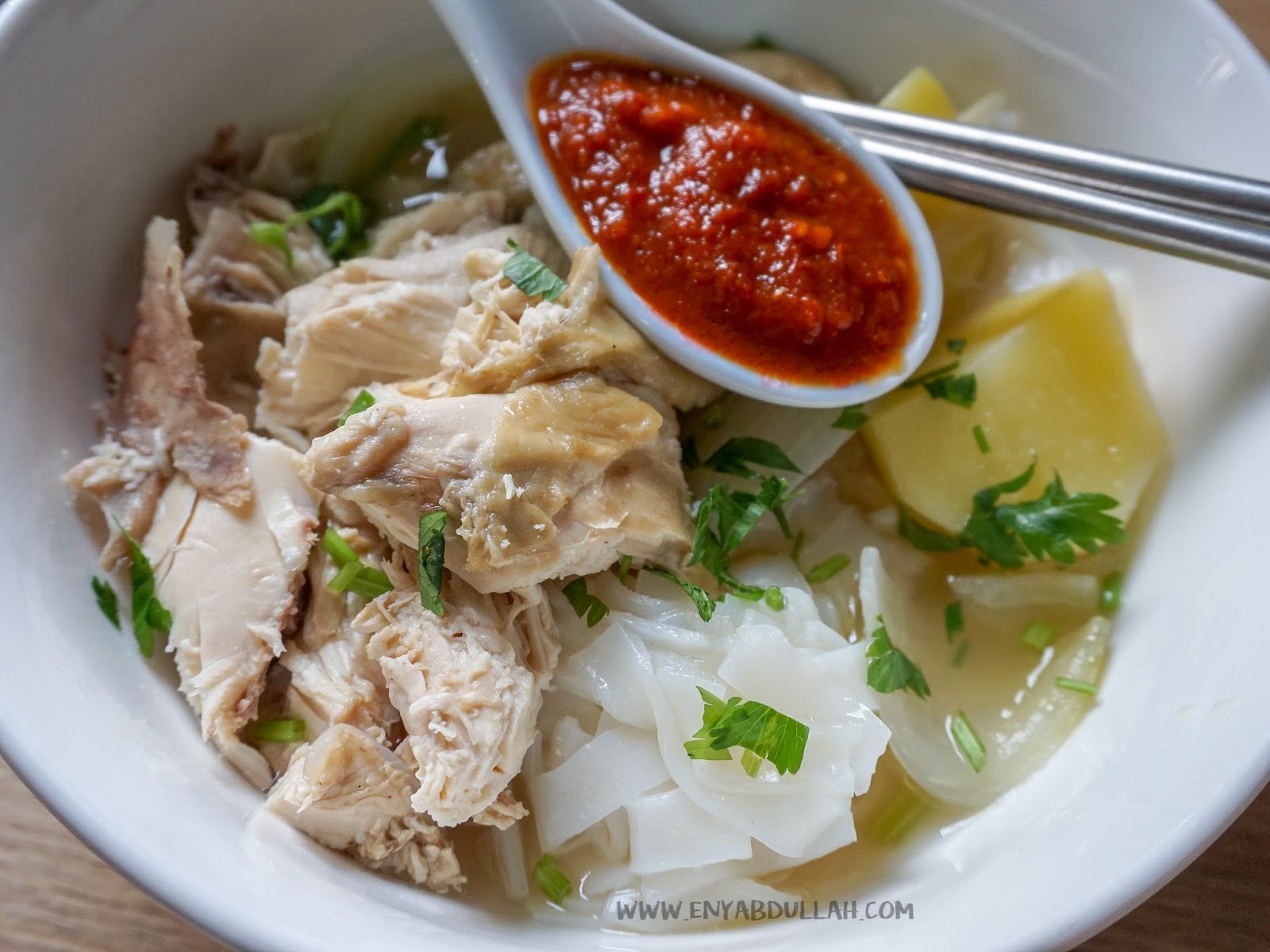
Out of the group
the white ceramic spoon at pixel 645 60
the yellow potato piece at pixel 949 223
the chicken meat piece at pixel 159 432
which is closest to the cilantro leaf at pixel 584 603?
the white ceramic spoon at pixel 645 60

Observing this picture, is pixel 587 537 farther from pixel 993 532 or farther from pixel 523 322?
pixel 993 532

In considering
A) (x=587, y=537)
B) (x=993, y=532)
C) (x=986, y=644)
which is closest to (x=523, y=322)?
(x=587, y=537)

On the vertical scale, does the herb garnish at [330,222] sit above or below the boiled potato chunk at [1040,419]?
above

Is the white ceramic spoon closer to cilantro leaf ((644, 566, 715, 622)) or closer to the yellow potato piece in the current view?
the yellow potato piece

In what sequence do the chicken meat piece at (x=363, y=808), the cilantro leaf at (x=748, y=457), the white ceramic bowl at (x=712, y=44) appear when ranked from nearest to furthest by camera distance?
the white ceramic bowl at (x=712, y=44), the chicken meat piece at (x=363, y=808), the cilantro leaf at (x=748, y=457)

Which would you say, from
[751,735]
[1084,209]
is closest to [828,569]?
[751,735]

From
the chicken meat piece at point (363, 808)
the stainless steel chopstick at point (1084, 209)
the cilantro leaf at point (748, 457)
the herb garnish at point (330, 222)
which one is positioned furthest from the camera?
the herb garnish at point (330, 222)

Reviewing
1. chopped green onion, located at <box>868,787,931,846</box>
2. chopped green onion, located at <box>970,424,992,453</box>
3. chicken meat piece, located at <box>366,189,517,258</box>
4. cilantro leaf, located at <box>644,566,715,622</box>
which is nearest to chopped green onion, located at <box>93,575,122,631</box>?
chicken meat piece, located at <box>366,189,517,258</box>

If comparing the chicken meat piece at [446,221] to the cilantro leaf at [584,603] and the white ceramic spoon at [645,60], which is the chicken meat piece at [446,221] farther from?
the cilantro leaf at [584,603]
